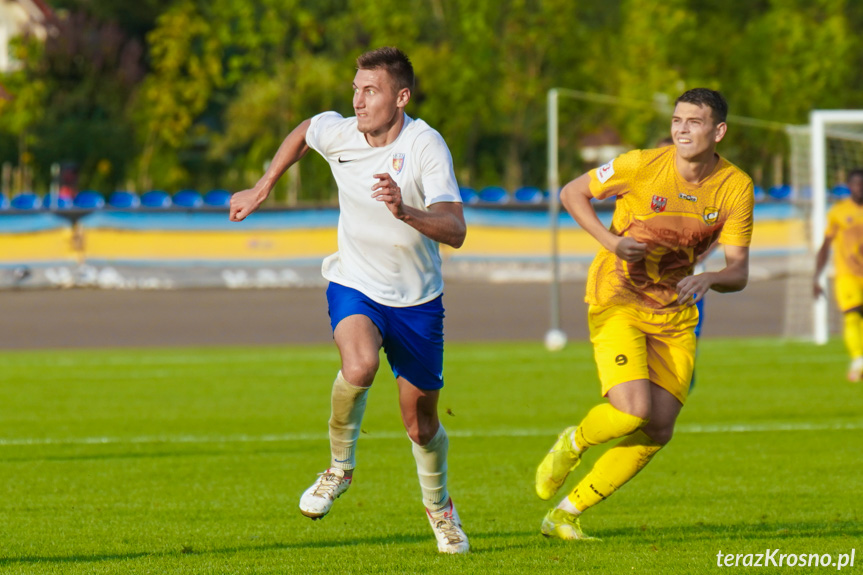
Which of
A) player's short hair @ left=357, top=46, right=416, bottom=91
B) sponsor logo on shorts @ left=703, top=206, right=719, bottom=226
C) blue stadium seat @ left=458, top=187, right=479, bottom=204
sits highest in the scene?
player's short hair @ left=357, top=46, right=416, bottom=91

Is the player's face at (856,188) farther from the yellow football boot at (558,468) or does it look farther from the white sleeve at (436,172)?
the white sleeve at (436,172)

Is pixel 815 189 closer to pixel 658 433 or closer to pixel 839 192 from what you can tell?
pixel 839 192

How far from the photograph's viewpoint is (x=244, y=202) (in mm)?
6148

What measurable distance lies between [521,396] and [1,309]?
40.7 feet

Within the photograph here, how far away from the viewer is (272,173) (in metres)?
6.31

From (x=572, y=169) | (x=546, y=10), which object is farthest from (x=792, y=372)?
(x=572, y=169)

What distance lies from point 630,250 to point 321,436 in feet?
17.5

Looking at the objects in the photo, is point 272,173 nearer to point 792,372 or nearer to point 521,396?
point 521,396

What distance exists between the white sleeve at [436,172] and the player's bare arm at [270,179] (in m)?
0.64

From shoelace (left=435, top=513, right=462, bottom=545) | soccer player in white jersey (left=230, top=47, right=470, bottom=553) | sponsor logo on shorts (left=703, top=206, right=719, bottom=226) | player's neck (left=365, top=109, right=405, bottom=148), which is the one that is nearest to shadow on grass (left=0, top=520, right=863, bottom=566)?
shoelace (left=435, top=513, right=462, bottom=545)

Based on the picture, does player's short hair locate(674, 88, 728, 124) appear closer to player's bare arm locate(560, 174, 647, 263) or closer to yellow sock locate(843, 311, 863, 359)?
player's bare arm locate(560, 174, 647, 263)

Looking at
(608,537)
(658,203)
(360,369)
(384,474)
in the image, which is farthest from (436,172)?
(384,474)

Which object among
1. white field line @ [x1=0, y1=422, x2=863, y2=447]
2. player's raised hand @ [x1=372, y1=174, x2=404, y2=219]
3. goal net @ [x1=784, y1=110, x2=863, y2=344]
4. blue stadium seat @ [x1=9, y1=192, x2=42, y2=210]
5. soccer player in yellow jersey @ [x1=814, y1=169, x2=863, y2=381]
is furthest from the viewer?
blue stadium seat @ [x1=9, y1=192, x2=42, y2=210]

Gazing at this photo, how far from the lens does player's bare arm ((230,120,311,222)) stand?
20.2 feet
